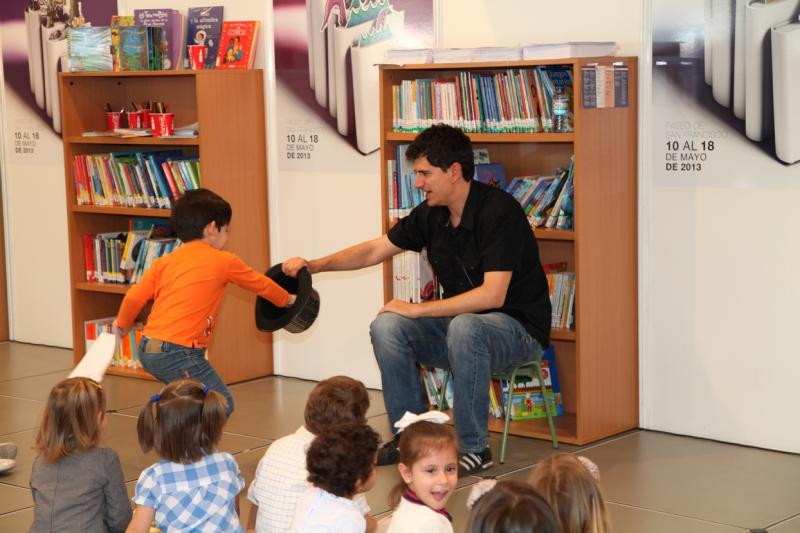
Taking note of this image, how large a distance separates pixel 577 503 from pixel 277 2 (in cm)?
445

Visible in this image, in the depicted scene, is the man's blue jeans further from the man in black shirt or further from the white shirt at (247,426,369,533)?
the white shirt at (247,426,369,533)

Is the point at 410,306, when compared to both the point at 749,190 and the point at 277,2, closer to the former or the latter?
the point at 749,190

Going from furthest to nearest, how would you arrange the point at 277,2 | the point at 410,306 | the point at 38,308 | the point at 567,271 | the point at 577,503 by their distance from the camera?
the point at 38,308, the point at 277,2, the point at 567,271, the point at 410,306, the point at 577,503

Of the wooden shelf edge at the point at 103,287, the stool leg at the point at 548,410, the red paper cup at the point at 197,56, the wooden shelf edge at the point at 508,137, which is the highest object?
the red paper cup at the point at 197,56

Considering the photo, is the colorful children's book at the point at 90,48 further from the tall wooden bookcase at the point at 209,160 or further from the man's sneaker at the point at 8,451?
the man's sneaker at the point at 8,451

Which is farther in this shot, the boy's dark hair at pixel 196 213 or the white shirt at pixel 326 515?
the boy's dark hair at pixel 196 213

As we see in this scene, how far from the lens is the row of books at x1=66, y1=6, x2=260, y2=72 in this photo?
20.9ft

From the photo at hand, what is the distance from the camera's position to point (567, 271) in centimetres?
536

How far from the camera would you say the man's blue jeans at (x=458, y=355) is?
4547mm

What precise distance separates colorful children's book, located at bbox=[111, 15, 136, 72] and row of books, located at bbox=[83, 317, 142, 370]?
149 cm

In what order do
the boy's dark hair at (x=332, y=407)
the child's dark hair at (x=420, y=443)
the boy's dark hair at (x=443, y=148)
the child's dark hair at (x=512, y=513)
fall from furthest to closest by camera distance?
the boy's dark hair at (x=443, y=148) < the boy's dark hair at (x=332, y=407) < the child's dark hair at (x=420, y=443) < the child's dark hair at (x=512, y=513)

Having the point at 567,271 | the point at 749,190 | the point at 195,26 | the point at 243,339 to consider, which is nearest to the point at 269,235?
the point at 243,339

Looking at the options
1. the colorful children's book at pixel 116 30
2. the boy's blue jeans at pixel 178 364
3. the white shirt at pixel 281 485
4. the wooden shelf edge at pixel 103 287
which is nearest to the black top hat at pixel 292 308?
the boy's blue jeans at pixel 178 364

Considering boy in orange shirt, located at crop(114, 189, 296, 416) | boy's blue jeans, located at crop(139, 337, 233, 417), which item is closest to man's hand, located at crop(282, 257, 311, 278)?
boy in orange shirt, located at crop(114, 189, 296, 416)
